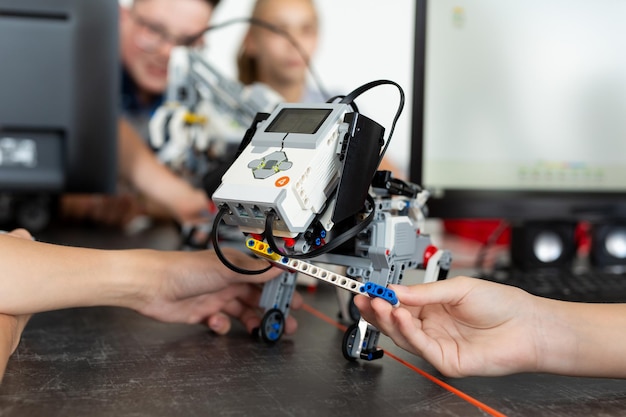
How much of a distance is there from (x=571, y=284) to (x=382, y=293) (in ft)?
1.66

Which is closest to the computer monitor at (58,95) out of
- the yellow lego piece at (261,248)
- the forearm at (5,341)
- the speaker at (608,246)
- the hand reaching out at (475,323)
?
the forearm at (5,341)

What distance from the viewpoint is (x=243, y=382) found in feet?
1.94

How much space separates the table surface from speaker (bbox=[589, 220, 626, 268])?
69 centimetres

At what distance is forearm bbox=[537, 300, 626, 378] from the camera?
59 centimetres

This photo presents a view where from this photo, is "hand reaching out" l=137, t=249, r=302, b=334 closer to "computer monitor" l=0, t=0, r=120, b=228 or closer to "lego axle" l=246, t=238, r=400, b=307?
"lego axle" l=246, t=238, r=400, b=307

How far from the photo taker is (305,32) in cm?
241

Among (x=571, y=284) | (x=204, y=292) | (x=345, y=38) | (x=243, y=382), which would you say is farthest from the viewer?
(x=345, y=38)

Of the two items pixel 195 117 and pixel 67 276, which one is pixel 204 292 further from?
pixel 195 117

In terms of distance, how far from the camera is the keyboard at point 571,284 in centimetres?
93

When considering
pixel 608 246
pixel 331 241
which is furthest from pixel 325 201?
pixel 608 246

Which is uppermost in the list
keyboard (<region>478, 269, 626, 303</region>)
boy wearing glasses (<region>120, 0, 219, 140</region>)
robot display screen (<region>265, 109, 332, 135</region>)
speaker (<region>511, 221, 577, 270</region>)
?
boy wearing glasses (<region>120, 0, 219, 140</region>)

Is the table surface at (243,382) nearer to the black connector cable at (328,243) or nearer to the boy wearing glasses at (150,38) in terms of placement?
the black connector cable at (328,243)

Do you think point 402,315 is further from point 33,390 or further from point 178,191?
point 178,191

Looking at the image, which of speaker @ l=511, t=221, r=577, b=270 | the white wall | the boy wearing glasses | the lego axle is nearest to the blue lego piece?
the lego axle
